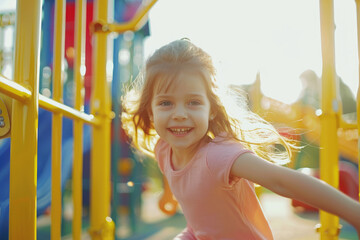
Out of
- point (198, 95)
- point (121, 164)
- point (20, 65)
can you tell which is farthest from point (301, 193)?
point (121, 164)

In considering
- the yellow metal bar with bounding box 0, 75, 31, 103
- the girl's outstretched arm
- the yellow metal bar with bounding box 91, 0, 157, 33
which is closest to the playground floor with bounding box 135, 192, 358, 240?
the yellow metal bar with bounding box 91, 0, 157, 33

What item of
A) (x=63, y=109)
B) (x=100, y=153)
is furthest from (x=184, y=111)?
(x=100, y=153)

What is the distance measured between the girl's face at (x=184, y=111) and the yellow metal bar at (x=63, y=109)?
1.03 feet

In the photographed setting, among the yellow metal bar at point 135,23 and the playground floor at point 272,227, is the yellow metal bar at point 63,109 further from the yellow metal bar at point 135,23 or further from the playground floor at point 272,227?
the playground floor at point 272,227

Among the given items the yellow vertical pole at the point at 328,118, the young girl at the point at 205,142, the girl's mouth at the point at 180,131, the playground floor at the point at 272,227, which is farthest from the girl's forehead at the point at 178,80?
the playground floor at the point at 272,227

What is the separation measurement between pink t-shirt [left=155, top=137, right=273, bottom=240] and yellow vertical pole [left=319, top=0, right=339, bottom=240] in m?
0.39

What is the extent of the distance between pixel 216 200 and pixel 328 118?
2.23 feet

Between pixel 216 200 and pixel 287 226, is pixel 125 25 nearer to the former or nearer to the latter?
pixel 216 200

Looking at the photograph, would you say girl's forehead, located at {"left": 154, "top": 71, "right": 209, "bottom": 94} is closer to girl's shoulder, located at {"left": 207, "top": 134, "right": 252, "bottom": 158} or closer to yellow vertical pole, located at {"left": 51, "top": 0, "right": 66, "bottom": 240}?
girl's shoulder, located at {"left": 207, "top": 134, "right": 252, "bottom": 158}

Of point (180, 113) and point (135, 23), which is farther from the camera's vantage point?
point (135, 23)

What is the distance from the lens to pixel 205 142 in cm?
123

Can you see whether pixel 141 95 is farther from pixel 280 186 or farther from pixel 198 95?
pixel 280 186

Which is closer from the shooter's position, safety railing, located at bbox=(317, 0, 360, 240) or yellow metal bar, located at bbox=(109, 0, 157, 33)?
safety railing, located at bbox=(317, 0, 360, 240)

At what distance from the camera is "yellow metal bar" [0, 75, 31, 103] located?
72 cm
